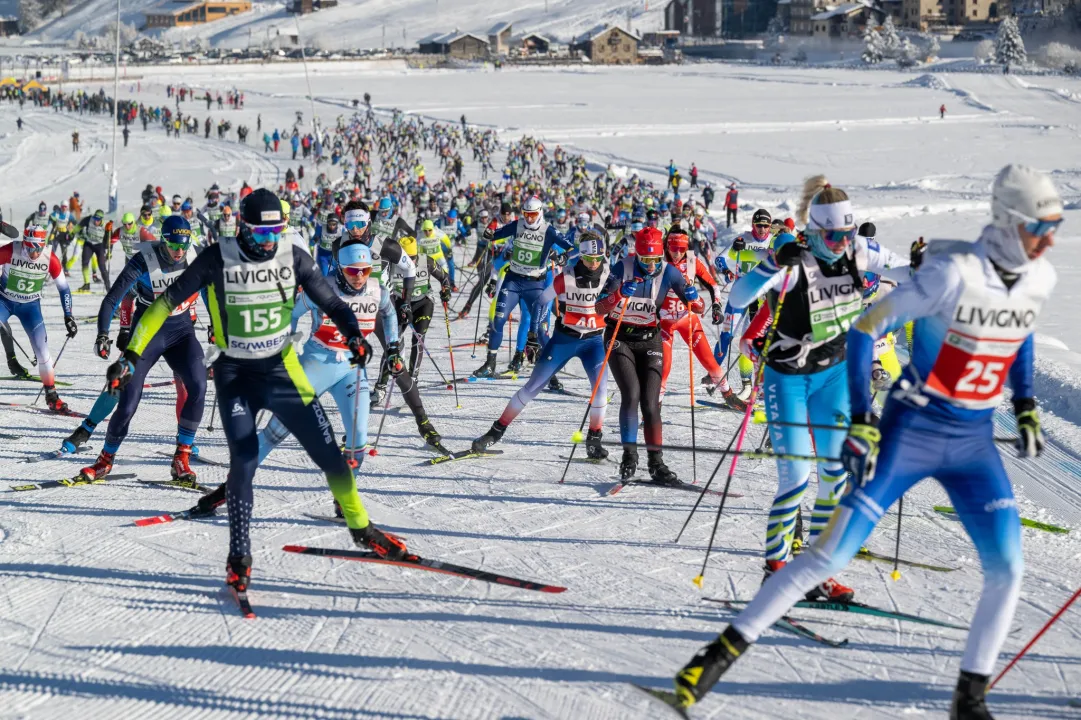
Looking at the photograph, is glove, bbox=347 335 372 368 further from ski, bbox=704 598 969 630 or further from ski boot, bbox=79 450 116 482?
ski boot, bbox=79 450 116 482

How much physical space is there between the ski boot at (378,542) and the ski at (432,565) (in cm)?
4

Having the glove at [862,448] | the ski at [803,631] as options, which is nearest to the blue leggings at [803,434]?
the ski at [803,631]

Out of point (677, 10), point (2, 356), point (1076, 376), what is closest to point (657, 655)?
point (1076, 376)

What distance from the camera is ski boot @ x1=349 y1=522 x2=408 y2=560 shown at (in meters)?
6.04

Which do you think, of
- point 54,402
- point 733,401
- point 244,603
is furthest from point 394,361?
point 54,402

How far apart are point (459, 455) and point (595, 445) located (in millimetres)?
1089

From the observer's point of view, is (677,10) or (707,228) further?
(677,10)

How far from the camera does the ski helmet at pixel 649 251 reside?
7.81 meters

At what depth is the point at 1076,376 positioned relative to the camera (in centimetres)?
1116

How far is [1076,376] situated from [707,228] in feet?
44.9

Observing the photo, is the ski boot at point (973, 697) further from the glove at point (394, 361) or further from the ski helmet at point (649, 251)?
the ski helmet at point (649, 251)

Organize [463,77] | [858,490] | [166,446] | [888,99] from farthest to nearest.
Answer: [463,77] < [888,99] < [166,446] < [858,490]

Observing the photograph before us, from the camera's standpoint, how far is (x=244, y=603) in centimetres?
555

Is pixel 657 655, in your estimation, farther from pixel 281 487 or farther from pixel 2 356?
pixel 2 356
